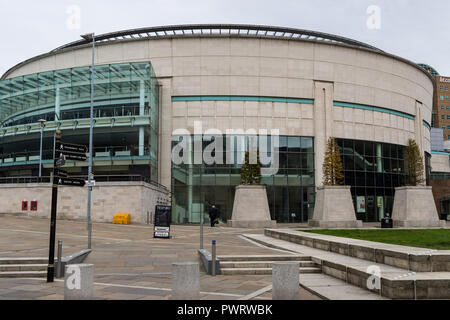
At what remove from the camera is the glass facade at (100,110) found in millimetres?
40312

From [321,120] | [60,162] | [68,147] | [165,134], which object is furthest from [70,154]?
[321,120]

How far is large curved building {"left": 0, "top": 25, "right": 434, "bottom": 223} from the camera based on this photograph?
41500 millimetres

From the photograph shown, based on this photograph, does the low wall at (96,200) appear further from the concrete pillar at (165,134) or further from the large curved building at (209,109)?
the concrete pillar at (165,134)

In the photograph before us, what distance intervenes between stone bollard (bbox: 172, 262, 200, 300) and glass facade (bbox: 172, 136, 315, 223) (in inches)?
1389

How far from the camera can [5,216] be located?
35344 mm

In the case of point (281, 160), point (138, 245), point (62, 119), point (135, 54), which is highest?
point (135, 54)

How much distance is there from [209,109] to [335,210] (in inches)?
663

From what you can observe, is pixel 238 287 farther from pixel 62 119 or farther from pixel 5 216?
pixel 62 119

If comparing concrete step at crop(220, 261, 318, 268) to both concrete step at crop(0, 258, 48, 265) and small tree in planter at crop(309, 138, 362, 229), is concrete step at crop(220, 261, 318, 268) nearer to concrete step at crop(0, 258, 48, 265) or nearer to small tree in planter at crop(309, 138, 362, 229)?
concrete step at crop(0, 258, 48, 265)

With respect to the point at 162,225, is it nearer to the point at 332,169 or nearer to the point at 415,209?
the point at 332,169

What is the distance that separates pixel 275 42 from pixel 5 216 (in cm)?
3121

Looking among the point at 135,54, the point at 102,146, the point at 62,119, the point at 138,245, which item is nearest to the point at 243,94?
the point at 135,54

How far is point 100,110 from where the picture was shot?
1682 inches

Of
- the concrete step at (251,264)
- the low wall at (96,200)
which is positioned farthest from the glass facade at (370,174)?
the concrete step at (251,264)
